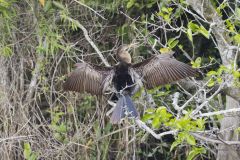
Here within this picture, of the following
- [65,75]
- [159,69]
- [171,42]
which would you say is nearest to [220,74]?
[171,42]

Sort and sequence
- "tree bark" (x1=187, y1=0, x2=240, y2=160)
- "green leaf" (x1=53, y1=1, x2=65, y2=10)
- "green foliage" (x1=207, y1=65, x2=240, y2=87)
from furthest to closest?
"green leaf" (x1=53, y1=1, x2=65, y2=10) < "tree bark" (x1=187, y1=0, x2=240, y2=160) < "green foliage" (x1=207, y1=65, x2=240, y2=87)

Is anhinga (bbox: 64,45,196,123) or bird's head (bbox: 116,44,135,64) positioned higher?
bird's head (bbox: 116,44,135,64)

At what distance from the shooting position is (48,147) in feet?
15.3

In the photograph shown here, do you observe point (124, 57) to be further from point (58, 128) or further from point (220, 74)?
point (220, 74)

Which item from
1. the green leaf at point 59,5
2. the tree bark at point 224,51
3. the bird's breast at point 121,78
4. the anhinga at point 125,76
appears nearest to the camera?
the tree bark at point 224,51

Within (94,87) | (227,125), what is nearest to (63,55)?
(94,87)

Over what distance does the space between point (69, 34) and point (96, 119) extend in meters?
0.70

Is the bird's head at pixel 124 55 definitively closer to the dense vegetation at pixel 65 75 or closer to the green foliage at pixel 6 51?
the dense vegetation at pixel 65 75

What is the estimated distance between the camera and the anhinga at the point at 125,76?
3678 millimetres

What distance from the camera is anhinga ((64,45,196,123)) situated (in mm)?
3678

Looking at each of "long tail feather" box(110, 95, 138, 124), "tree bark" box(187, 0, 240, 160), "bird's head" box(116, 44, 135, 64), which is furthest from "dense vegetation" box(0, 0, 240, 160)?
"long tail feather" box(110, 95, 138, 124)

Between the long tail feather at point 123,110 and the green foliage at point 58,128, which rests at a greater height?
the long tail feather at point 123,110

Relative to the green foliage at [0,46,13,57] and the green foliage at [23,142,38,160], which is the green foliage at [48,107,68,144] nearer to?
the green foliage at [23,142,38,160]

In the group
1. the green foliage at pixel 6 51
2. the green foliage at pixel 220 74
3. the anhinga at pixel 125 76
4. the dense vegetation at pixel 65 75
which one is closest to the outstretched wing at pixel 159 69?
the anhinga at pixel 125 76
